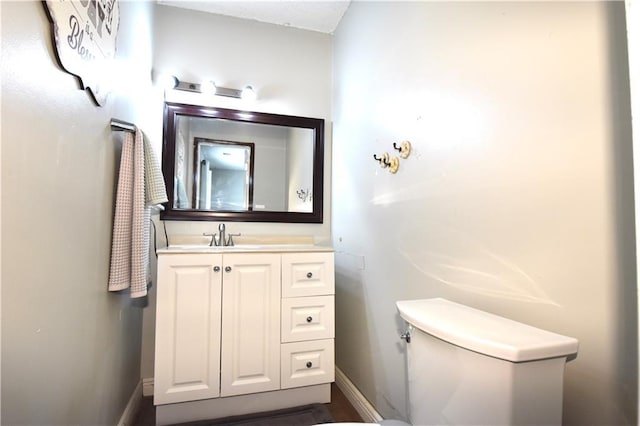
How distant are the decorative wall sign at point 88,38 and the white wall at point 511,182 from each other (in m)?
1.12

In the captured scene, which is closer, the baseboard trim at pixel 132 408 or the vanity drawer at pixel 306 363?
the baseboard trim at pixel 132 408

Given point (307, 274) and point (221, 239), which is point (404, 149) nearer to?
point (307, 274)

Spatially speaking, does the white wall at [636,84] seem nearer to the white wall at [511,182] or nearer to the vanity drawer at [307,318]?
the white wall at [511,182]

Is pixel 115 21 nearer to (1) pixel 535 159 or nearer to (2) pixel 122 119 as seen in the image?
(2) pixel 122 119

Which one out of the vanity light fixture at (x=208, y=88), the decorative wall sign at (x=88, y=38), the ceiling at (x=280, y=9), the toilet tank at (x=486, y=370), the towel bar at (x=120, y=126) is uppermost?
the ceiling at (x=280, y=9)

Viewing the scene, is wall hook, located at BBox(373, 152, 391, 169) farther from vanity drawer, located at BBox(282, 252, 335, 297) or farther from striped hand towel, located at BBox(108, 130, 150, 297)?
striped hand towel, located at BBox(108, 130, 150, 297)

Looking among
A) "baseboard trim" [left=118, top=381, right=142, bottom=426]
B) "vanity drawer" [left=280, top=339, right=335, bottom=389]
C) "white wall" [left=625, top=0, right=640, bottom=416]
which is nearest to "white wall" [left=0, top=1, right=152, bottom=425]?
"baseboard trim" [left=118, top=381, right=142, bottom=426]

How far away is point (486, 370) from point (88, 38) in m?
1.33

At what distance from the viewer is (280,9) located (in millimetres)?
1962

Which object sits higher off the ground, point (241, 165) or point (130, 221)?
point (241, 165)

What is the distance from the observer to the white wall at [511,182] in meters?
0.60

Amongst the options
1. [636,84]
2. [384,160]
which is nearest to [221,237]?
[384,160]

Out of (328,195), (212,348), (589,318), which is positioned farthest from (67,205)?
(328,195)

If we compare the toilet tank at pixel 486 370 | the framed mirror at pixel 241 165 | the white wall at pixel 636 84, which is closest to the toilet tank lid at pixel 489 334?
the toilet tank at pixel 486 370
